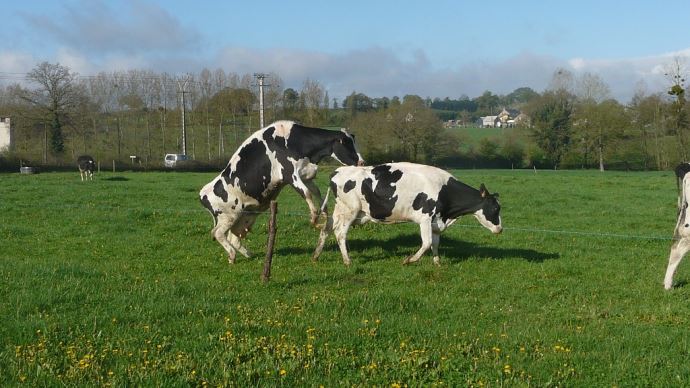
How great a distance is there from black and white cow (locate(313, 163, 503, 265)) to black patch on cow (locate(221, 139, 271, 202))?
1487 millimetres

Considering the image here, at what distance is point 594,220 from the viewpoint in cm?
2272

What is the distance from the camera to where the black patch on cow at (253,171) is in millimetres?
14875

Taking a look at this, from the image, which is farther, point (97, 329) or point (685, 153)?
point (685, 153)

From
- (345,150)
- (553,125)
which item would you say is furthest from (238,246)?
(553,125)

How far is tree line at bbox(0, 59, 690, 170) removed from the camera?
76.1 m

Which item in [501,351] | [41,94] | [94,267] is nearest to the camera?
[501,351]

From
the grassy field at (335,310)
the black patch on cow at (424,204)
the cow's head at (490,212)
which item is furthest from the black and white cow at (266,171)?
the cow's head at (490,212)

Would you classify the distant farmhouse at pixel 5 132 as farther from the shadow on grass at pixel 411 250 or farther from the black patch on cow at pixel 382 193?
the black patch on cow at pixel 382 193

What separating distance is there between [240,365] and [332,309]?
2.88 m

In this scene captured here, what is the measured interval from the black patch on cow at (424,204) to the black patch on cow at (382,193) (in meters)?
0.43

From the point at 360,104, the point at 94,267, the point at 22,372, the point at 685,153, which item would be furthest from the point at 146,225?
the point at 360,104

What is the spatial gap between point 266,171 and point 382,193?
247 cm

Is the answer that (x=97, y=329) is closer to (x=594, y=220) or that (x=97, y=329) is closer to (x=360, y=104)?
(x=594, y=220)

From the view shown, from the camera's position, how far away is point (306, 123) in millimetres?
80562
